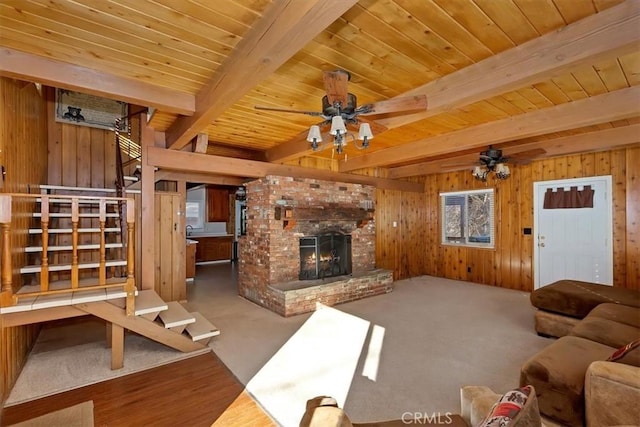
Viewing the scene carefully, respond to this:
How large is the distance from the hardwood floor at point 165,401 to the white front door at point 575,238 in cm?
570

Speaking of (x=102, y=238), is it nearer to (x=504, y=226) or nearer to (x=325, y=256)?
(x=325, y=256)

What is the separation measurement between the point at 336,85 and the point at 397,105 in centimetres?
62

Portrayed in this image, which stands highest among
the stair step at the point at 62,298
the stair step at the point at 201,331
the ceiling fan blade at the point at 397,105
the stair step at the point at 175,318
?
the ceiling fan blade at the point at 397,105

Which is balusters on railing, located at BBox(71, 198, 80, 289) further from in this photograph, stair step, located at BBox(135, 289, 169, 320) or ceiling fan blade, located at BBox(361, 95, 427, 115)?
ceiling fan blade, located at BBox(361, 95, 427, 115)

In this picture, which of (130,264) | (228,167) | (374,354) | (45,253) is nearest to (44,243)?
(45,253)

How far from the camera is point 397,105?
2457 mm

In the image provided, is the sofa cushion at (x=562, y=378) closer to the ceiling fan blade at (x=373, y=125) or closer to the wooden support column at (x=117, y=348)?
the ceiling fan blade at (x=373, y=125)

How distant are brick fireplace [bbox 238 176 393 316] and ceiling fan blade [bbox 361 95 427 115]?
2.44 metres

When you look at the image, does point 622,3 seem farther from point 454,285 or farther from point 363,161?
point 454,285

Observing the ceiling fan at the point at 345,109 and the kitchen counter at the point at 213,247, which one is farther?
the kitchen counter at the point at 213,247

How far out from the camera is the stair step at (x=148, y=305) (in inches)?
112

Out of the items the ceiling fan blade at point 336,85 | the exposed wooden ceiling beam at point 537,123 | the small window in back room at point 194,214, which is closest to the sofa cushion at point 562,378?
the exposed wooden ceiling beam at point 537,123

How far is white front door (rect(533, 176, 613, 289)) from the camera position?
475 cm

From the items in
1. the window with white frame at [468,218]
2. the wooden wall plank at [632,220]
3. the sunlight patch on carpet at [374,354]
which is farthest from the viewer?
the window with white frame at [468,218]
